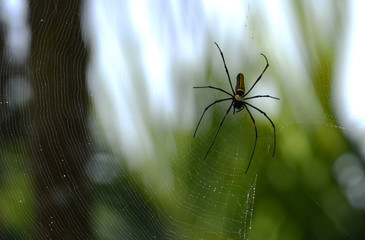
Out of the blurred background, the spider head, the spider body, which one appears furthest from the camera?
the spider body

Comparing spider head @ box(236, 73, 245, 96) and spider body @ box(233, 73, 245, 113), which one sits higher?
spider head @ box(236, 73, 245, 96)

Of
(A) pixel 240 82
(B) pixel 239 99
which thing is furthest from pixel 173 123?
(B) pixel 239 99

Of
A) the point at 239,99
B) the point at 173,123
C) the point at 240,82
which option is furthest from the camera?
the point at 239,99

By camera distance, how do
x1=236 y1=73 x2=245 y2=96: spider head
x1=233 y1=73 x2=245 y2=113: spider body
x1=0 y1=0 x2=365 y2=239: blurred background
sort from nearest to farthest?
1. x1=0 y1=0 x2=365 y2=239: blurred background
2. x1=236 y1=73 x2=245 y2=96: spider head
3. x1=233 y1=73 x2=245 y2=113: spider body

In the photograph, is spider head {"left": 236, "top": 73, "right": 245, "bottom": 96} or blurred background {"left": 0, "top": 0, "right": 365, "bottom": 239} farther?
spider head {"left": 236, "top": 73, "right": 245, "bottom": 96}

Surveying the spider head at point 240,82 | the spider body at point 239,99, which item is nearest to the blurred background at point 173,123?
the spider head at point 240,82

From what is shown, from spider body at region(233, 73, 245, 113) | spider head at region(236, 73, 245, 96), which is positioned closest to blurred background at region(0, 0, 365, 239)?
spider head at region(236, 73, 245, 96)

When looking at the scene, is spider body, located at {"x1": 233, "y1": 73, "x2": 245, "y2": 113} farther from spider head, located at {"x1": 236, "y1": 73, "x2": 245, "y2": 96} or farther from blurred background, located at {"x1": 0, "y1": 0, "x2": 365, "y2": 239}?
Result: blurred background, located at {"x1": 0, "y1": 0, "x2": 365, "y2": 239}

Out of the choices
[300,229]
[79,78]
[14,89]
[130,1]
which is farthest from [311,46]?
[14,89]

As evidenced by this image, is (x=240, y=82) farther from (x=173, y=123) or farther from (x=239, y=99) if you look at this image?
(x=173, y=123)
